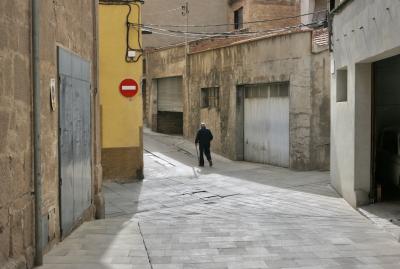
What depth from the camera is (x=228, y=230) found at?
27.9 feet

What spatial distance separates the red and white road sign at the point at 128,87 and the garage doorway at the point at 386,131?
645cm

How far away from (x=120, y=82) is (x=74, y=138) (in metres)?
7.34

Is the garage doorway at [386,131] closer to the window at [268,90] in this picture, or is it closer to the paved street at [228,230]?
the paved street at [228,230]

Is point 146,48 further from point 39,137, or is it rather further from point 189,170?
point 39,137

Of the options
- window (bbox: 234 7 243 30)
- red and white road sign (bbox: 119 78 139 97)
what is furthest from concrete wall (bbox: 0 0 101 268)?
window (bbox: 234 7 243 30)

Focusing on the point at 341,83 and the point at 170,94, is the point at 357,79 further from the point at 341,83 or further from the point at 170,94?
the point at 170,94

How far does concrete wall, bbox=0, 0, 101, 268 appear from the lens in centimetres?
531

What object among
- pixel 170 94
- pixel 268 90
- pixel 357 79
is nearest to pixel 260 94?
pixel 268 90

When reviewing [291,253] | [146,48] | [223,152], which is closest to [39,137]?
[291,253]

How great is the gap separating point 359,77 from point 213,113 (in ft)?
37.5

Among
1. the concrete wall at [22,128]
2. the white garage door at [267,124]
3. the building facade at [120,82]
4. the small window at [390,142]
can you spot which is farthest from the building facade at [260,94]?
the concrete wall at [22,128]

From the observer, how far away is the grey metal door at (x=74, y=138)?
7.60 metres

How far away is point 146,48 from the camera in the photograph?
100 feet

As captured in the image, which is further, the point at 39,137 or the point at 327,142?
the point at 327,142
